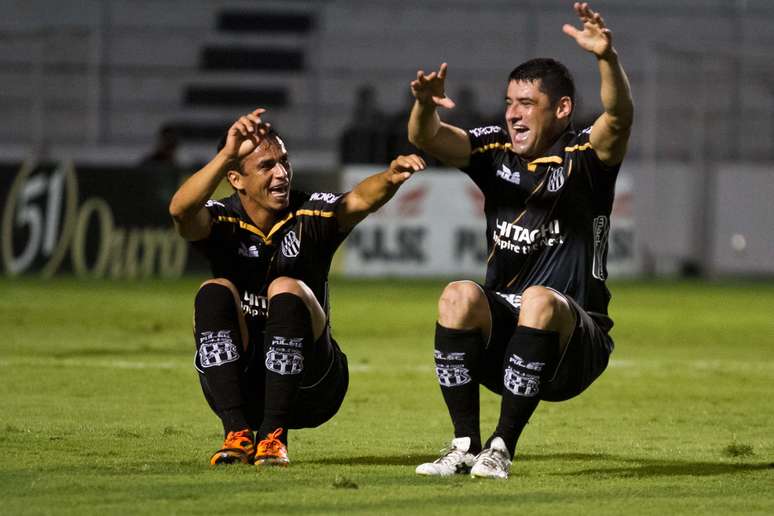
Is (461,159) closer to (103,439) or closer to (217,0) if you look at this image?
(103,439)

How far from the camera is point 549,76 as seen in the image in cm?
563

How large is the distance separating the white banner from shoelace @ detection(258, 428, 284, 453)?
48.4 ft

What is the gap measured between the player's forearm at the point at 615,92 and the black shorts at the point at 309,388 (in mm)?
1397

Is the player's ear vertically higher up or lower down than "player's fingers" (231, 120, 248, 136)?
higher up

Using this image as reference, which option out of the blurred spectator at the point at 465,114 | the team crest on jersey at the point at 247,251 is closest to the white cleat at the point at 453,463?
the team crest on jersey at the point at 247,251

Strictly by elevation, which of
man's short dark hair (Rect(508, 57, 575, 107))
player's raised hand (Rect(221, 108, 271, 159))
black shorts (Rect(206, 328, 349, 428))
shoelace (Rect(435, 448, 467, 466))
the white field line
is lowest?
the white field line

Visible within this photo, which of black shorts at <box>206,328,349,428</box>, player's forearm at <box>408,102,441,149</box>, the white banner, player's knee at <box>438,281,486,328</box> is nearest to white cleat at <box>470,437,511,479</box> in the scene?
player's knee at <box>438,281,486,328</box>

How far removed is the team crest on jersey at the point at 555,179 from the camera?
5.69 metres

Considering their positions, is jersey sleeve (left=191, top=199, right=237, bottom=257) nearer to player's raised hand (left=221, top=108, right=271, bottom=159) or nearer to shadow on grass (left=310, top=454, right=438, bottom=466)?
player's raised hand (left=221, top=108, right=271, bottom=159)

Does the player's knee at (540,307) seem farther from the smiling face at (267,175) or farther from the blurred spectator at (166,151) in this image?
the blurred spectator at (166,151)

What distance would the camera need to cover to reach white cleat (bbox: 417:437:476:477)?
5367 millimetres

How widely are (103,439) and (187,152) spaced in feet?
54.3

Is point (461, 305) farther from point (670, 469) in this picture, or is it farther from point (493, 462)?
point (670, 469)

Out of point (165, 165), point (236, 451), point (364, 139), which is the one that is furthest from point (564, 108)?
point (364, 139)
